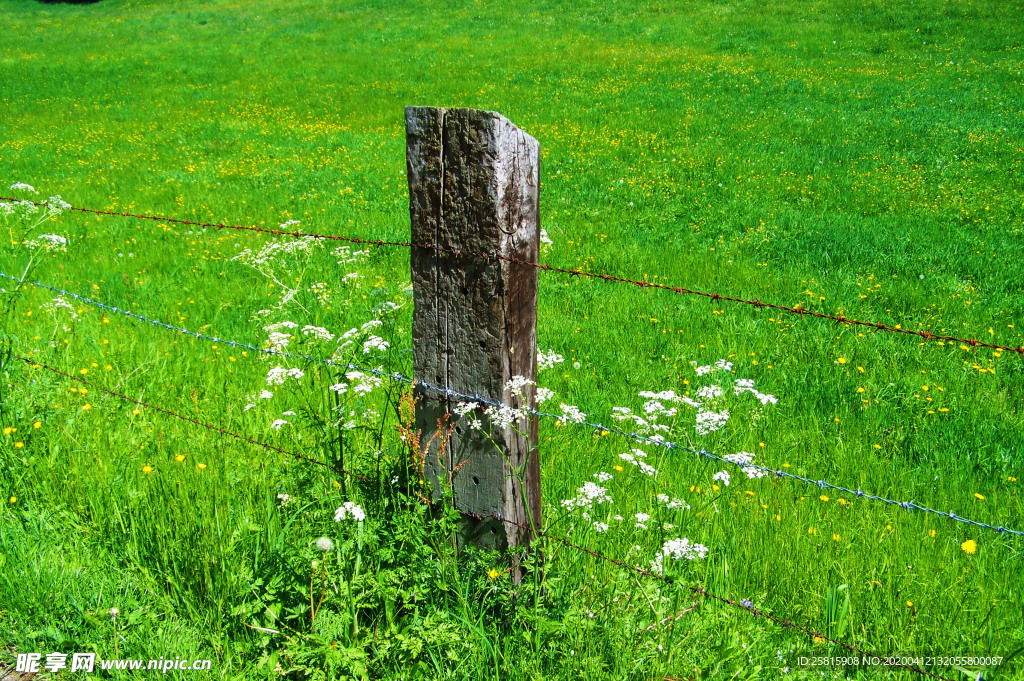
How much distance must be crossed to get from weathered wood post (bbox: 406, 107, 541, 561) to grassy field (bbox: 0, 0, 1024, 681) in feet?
0.72

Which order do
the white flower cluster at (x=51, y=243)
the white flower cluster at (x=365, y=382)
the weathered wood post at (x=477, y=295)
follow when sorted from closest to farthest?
the weathered wood post at (x=477, y=295), the white flower cluster at (x=365, y=382), the white flower cluster at (x=51, y=243)

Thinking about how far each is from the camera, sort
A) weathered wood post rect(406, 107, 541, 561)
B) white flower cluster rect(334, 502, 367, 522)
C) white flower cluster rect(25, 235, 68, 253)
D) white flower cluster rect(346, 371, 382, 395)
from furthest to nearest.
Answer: white flower cluster rect(25, 235, 68, 253)
white flower cluster rect(346, 371, 382, 395)
white flower cluster rect(334, 502, 367, 522)
weathered wood post rect(406, 107, 541, 561)

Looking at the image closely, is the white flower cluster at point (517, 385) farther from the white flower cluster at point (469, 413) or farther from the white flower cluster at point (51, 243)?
the white flower cluster at point (51, 243)

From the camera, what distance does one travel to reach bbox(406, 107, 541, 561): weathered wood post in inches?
84.2

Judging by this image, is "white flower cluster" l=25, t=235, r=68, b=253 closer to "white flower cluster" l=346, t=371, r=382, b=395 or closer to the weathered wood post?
"white flower cluster" l=346, t=371, r=382, b=395

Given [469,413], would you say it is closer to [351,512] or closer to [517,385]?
[517,385]

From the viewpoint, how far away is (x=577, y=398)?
4.68 metres

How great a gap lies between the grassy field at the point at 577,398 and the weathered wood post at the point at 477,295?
0.72 feet

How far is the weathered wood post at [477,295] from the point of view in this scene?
2.14 metres

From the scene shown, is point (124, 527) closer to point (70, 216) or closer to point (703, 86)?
point (70, 216)

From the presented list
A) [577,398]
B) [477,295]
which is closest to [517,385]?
[477,295]

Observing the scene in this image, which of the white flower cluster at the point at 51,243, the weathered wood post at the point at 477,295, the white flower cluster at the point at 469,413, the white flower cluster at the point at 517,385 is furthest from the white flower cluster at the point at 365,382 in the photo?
the white flower cluster at the point at 51,243

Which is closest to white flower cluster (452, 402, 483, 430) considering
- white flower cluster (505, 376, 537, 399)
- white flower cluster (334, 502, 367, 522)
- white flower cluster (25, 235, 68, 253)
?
white flower cluster (505, 376, 537, 399)

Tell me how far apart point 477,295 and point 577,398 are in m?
2.59
